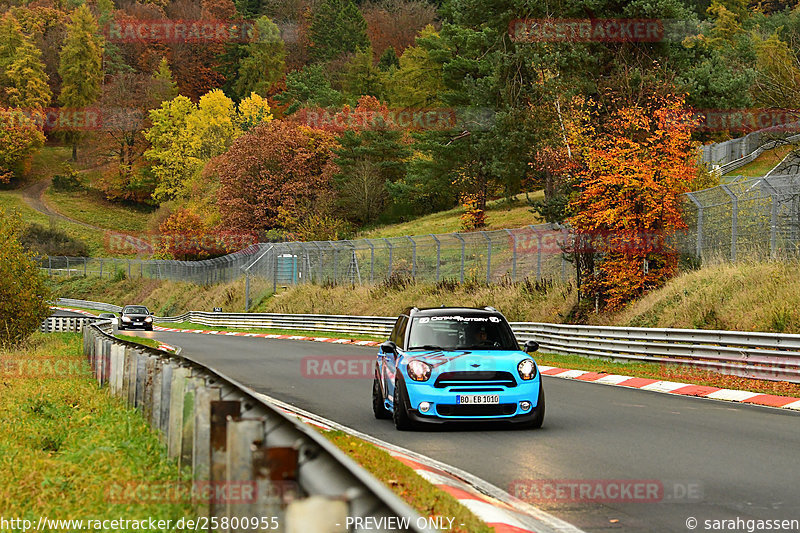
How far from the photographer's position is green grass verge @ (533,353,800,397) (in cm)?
1802

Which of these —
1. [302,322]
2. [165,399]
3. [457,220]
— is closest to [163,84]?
[457,220]

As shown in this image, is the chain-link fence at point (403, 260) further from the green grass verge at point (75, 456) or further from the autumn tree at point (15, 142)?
the autumn tree at point (15, 142)

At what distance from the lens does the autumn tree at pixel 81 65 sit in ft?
513

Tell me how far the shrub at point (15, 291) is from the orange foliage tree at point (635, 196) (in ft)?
58.0

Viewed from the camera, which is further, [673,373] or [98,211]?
[98,211]

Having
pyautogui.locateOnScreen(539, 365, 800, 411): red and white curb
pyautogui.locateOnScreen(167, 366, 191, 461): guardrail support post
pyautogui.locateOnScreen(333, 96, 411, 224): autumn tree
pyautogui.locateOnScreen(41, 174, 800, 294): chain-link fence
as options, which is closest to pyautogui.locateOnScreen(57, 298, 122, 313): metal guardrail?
pyautogui.locateOnScreen(41, 174, 800, 294): chain-link fence

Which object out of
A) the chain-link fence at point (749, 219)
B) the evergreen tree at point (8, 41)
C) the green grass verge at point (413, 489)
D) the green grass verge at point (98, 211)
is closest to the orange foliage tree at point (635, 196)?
the chain-link fence at point (749, 219)

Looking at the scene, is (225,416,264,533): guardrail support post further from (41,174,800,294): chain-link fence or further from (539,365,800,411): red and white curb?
(41,174,800,294): chain-link fence

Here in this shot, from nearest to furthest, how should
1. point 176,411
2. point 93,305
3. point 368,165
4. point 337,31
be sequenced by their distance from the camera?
point 176,411
point 93,305
point 368,165
point 337,31

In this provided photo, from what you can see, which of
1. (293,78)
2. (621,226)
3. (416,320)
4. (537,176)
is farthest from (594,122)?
(293,78)

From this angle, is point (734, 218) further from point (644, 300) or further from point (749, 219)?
point (644, 300)

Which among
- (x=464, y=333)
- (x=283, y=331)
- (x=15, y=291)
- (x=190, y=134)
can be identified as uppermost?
(x=190, y=134)

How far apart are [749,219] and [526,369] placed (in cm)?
1406

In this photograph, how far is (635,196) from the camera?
27.8m
